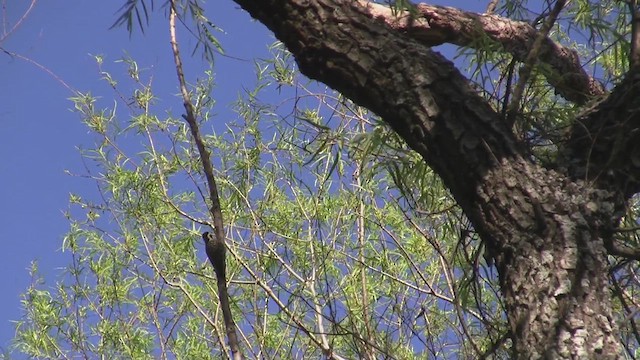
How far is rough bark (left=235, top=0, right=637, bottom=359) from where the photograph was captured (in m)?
1.27

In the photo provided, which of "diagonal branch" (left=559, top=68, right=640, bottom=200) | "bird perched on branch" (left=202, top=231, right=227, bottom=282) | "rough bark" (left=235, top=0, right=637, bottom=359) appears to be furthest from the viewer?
"diagonal branch" (left=559, top=68, right=640, bottom=200)

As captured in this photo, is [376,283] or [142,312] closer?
[376,283]

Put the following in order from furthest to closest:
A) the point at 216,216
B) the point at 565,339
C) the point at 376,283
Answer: the point at 376,283 < the point at 565,339 < the point at 216,216

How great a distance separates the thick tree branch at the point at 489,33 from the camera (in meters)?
1.82

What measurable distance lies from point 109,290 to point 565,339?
315 centimetres

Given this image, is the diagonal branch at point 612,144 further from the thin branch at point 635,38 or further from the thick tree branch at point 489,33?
the thick tree branch at point 489,33

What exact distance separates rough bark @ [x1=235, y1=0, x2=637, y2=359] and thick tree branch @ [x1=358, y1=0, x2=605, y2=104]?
13.8 inches

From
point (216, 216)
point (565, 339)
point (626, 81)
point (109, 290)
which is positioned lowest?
point (216, 216)

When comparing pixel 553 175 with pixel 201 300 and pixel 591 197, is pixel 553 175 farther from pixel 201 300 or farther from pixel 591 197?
pixel 201 300

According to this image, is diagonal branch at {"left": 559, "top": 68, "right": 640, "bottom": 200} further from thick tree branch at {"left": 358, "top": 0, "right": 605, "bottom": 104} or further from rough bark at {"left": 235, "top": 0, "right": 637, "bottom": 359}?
thick tree branch at {"left": 358, "top": 0, "right": 605, "bottom": 104}

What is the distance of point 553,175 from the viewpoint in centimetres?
140


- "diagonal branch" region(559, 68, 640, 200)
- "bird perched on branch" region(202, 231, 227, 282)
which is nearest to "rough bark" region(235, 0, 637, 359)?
"diagonal branch" region(559, 68, 640, 200)

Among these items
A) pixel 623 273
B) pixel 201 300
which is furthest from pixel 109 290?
pixel 623 273

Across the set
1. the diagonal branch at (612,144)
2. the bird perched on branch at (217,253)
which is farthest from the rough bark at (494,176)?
the bird perched on branch at (217,253)
